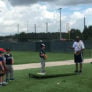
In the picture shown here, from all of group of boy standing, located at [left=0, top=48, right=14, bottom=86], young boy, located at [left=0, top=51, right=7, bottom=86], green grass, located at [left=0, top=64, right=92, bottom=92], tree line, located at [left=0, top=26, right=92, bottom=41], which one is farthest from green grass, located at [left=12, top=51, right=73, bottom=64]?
tree line, located at [left=0, top=26, right=92, bottom=41]

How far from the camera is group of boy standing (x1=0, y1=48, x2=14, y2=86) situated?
13.0 metres

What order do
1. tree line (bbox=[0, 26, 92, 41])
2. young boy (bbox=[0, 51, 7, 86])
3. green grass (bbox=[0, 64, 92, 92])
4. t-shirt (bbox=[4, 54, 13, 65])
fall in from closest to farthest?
1. green grass (bbox=[0, 64, 92, 92])
2. young boy (bbox=[0, 51, 7, 86])
3. t-shirt (bbox=[4, 54, 13, 65])
4. tree line (bbox=[0, 26, 92, 41])

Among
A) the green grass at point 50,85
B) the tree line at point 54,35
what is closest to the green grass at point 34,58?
the green grass at point 50,85

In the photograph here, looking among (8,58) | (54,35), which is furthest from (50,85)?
(54,35)

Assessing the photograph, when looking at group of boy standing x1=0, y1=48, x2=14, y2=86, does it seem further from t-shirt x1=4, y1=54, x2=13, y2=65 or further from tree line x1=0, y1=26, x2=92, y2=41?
tree line x1=0, y1=26, x2=92, y2=41

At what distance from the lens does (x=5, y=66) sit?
13523 millimetres

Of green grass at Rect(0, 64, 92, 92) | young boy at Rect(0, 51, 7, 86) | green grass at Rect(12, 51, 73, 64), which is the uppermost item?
young boy at Rect(0, 51, 7, 86)

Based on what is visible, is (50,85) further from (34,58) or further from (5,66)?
(34,58)

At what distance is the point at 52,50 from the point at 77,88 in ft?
123

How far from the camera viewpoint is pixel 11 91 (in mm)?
11531

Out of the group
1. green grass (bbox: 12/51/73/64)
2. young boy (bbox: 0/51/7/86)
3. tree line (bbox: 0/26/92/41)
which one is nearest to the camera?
young boy (bbox: 0/51/7/86)

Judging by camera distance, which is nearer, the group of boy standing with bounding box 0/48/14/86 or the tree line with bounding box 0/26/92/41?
the group of boy standing with bounding box 0/48/14/86

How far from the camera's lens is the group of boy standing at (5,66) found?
13.0 meters

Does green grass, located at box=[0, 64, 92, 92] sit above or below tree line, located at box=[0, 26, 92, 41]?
below
